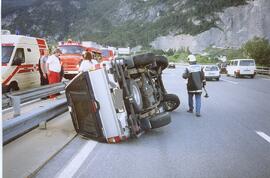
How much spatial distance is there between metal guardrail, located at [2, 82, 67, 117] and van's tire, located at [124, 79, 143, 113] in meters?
2.17

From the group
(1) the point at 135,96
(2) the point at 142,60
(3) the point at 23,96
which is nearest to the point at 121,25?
(3) the point at 23,96

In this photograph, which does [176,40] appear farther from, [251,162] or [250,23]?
[251,162]

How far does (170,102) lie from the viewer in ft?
37.8

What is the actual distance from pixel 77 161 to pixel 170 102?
230 inches

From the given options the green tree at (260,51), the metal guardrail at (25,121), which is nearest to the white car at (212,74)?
the green tree at (260,51)

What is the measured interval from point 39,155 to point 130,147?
1569mm

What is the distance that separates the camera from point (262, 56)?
4897 cm

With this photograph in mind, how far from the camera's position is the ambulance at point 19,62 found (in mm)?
13318

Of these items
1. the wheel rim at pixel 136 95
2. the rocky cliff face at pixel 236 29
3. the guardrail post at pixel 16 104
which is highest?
the guardrail post at pixel 16 104

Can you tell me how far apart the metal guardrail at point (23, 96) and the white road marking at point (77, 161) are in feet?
5.62

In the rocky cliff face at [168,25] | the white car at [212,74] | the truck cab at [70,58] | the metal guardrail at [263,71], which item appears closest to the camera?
the truck cab at [70,58]

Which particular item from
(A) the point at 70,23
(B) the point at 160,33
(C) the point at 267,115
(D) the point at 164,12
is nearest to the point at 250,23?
(B) the point at 160,33

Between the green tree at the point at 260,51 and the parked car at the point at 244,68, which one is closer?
the parked car at the point at 244,68

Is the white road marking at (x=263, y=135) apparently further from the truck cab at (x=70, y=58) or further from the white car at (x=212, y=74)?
the white car at (x=212, y=74)
